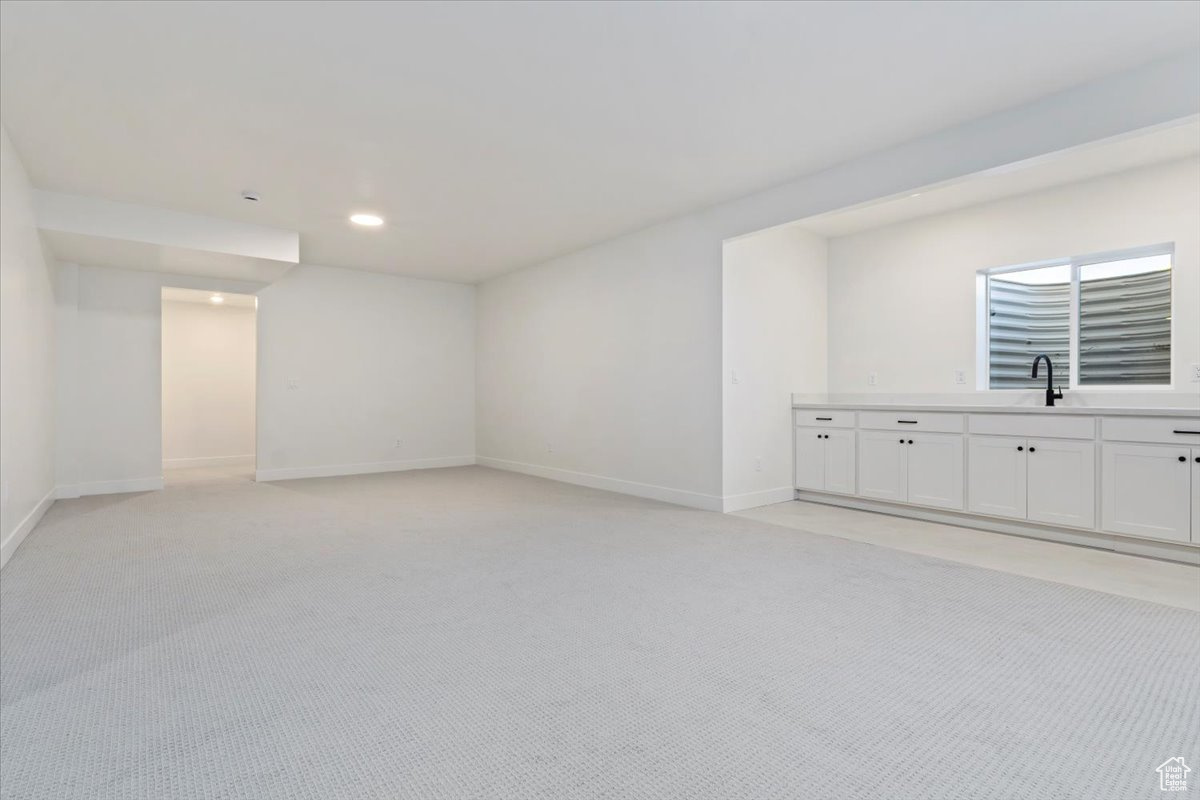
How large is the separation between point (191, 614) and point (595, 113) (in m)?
3.11

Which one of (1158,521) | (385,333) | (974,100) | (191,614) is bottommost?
(191,614)

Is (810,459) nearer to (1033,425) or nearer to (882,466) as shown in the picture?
(882,466)

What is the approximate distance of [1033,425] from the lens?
395 centimetres

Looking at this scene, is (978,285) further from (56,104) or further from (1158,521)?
(56,104)

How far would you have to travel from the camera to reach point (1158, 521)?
3424 millimetres

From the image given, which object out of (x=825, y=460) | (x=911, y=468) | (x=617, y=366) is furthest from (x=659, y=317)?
(x=911, y=468)

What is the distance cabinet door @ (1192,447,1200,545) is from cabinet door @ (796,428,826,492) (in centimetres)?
230

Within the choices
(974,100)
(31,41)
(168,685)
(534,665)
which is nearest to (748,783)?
(534,665)

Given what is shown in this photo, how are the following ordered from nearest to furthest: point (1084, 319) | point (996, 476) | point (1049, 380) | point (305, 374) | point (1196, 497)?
1. point (1196, 497)
2. point (996, 476)
3. point (1049, 380)
4. point (1084, 319)
5. point (305, 374)

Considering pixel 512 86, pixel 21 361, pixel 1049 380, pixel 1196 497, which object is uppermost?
pixel 512 86

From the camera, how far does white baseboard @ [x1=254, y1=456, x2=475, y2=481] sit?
6.57 m

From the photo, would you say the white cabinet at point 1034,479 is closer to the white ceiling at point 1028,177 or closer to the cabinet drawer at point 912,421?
the cabinet drawer at point 912,421

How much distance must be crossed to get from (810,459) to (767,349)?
1067mm

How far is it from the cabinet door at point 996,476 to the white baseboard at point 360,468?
19.2 feet
